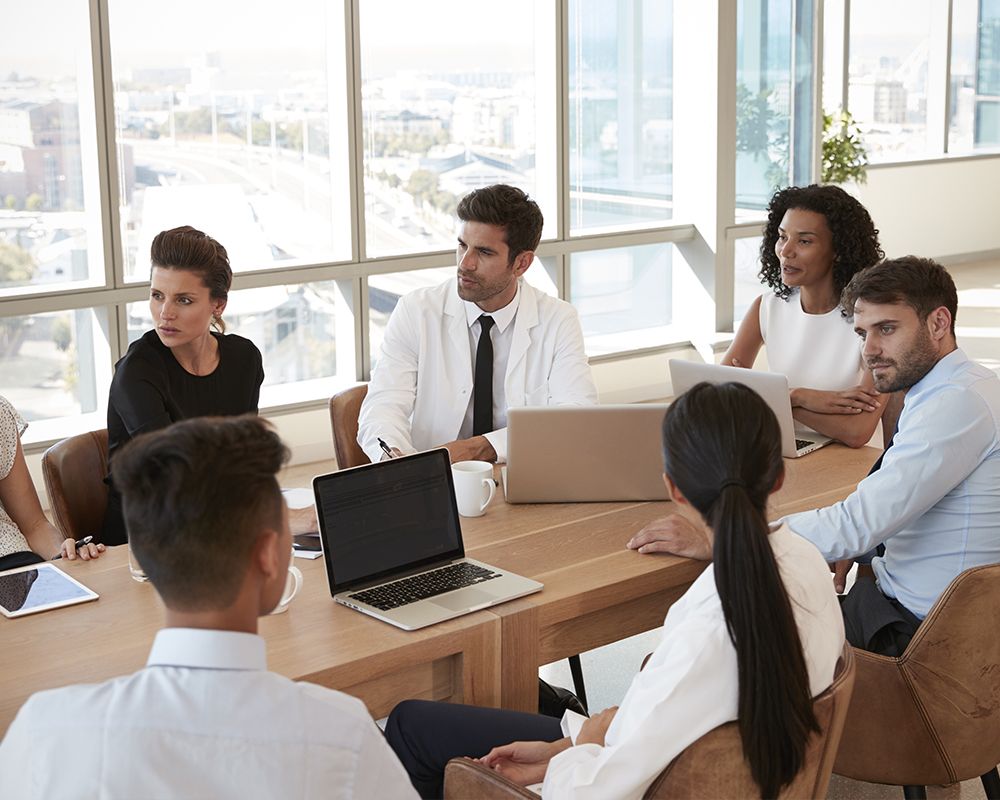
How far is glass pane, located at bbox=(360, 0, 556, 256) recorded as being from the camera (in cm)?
582

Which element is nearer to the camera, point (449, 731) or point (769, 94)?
point (449, 731)

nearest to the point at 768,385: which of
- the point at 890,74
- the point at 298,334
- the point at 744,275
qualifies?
the point at 298,334

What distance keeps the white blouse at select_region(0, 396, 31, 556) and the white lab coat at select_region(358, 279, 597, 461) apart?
0.96 metres

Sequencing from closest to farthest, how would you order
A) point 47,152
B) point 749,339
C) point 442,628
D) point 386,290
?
point 442,628
point 749,339
point 47,152
point 386,290

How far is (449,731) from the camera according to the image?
206 cm

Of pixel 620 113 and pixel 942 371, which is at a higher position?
pixel 620 113

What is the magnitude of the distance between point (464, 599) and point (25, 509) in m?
1.18

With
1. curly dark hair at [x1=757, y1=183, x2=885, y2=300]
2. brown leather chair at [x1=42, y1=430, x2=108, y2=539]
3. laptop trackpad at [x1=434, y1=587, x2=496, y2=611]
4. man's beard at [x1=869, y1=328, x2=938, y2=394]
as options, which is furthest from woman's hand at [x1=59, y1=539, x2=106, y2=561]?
curly dark hair at [x1=757, y1=183, x2=885, y2=300]

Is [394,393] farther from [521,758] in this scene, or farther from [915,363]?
[521,758]

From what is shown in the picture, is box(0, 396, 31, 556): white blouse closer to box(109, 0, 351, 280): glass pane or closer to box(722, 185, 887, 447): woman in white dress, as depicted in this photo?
box(722, 185, 887, 447): woman in white dress

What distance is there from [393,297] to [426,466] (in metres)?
3.72

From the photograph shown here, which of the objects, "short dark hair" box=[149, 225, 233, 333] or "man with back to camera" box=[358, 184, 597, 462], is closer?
"short dark hair" box=[149, 225, 233, 333]

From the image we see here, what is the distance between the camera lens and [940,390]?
96.7 inches

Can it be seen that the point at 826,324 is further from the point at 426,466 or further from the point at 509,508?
the point at 426,466
